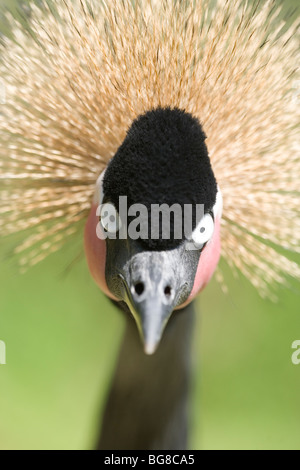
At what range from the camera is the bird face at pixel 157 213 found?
75cm

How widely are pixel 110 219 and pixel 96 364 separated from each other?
5.76 ft

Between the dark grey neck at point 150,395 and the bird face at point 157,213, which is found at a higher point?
the bird face at point 157,213

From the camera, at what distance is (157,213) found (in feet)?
2.44

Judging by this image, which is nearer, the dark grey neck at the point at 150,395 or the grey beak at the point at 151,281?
the grey beak at the point at 151,281

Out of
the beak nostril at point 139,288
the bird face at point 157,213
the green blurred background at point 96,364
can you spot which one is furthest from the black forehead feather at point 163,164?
the green blurred background at point 96,364

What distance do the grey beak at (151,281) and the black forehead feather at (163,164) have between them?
8 centimetres

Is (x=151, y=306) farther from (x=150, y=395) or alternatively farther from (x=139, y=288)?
(x=150, y=395)

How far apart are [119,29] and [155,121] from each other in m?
0.20

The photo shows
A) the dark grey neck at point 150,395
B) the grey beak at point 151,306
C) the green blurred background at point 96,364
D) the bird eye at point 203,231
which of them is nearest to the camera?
the grey beak at point 151,306

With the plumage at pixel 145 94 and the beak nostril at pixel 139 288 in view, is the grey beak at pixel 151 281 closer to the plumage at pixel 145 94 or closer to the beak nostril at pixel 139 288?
the beak nostril at pixel 139 288

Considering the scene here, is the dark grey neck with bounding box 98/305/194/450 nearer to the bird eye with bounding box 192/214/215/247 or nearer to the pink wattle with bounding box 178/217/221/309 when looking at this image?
the pink wattle with bounding box 178/217/221/309

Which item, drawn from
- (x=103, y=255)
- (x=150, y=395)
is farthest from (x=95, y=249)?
Answer: (x=150, y=395)

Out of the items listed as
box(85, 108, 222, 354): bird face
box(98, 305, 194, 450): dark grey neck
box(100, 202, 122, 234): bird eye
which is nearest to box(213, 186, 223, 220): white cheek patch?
box(85, 108, 222, 354): bird face

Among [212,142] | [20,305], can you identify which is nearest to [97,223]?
[212,142]
